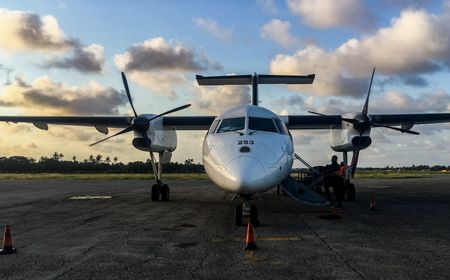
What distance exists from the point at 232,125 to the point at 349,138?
9035 mm

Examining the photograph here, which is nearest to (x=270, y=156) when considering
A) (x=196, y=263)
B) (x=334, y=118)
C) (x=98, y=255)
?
(x=196, y=263)

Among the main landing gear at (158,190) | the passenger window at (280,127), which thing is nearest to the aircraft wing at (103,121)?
the main landing gear at (158,190)

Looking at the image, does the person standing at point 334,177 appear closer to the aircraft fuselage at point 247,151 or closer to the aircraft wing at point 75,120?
the aircraft fuselage at point 247,151

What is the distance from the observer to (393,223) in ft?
37.1

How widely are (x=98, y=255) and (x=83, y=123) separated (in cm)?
1461

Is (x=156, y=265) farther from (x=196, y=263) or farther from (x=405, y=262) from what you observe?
(x=405, y=262)

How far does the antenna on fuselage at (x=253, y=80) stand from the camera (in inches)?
804

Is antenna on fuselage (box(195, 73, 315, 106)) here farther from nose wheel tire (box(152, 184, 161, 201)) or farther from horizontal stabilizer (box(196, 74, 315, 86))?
nose wheel tire (box(152, 184, 161, 201))

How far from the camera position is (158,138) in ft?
61.9

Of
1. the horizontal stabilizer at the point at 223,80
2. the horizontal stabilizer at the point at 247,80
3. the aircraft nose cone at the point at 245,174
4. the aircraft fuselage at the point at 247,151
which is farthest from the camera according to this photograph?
the horizontal stabilizer at the point at 223,80

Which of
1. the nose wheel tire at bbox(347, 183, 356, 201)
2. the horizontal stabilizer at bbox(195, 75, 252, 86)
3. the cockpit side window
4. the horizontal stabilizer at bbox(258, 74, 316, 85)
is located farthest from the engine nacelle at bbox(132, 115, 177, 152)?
the nose wheel tire at bbox(347, 183, 356, 201)

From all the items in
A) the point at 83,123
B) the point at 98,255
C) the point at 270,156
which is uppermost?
the point at 83,123

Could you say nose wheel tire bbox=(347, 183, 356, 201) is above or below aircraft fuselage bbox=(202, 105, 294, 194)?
below

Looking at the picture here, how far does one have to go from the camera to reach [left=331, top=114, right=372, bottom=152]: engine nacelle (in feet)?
60.8
